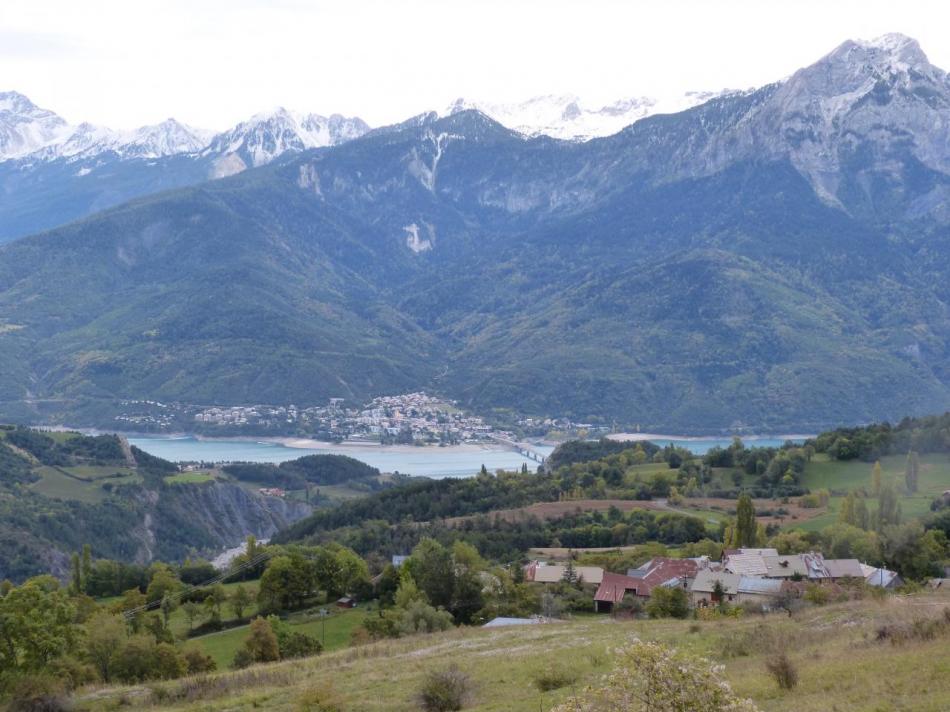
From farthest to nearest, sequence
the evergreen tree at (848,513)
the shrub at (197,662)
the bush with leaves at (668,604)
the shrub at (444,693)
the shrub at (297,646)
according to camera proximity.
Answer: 1. the evergreen tree at (848,513)
2. the bush with leaves at (668,604)
3. the shrub at (297,646)
4. the shrub at (197,662)
5. the shrub at (444,693)

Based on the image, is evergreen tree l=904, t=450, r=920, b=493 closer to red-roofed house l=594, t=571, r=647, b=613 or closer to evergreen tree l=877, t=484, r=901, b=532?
evergreen tree l=877, t=484, r=901, b=532

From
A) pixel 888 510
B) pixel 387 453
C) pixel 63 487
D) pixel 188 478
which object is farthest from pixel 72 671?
pixel 387 453

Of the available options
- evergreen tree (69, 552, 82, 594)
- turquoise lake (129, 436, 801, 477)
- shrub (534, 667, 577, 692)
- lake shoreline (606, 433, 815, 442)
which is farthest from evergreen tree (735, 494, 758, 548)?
lake shoreline (606, 433, 815, 442)

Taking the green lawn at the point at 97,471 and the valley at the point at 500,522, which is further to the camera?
the green lawn at the point at 97,471

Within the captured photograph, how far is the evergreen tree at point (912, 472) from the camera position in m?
57.8

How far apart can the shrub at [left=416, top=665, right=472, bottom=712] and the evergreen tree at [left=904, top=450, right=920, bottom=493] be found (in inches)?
1827

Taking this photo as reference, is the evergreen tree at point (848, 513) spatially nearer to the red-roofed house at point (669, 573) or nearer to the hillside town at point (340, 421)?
the red-roofed house at point (669, 573)

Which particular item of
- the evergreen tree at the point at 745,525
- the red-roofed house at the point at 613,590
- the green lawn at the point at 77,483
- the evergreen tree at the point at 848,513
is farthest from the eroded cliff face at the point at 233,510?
the red-roofed house at the point at 613,590

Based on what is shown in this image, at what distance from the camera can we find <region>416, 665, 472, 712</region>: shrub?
1591cm

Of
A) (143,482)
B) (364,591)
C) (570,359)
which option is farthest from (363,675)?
(570,359)

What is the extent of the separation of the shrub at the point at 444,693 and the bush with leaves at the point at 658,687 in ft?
18.4

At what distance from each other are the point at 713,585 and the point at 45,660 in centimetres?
1694

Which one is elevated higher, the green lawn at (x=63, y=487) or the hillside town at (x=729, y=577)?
the hillside town at (x=729, y=577)

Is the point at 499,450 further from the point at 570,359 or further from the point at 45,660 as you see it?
the point at 45,660
